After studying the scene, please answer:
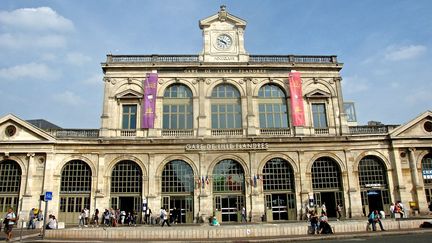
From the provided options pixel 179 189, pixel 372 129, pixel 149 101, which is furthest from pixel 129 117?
pixel 372 129

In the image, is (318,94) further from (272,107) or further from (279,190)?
(279,190)

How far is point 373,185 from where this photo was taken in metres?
30.5

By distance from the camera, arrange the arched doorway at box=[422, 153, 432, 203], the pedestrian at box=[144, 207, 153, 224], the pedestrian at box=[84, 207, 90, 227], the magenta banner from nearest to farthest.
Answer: the pedestrian at box=[84, 207, 90, 227], the pedestrian at box=[144, 207, 153, 224], the arched doorway at box=[422, 153, 432, 203], the magenta banner

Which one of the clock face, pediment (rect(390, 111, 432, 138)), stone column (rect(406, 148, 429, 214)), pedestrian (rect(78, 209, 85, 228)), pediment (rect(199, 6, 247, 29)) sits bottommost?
pedestrian (rect(78, 209, 85, 228))

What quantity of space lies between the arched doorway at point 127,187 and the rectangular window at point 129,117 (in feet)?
10.9

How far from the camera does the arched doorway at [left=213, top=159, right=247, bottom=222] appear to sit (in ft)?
97.0

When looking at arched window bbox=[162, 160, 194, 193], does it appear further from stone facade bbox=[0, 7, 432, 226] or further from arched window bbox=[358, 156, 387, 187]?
arched window bbox=[358, 156, 387, 187]

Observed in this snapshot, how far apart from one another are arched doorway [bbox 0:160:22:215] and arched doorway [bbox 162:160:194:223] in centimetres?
1229

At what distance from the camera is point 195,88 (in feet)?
106

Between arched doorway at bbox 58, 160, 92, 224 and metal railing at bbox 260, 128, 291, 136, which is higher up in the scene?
metal railing at bbox 260, 128, 291, 136

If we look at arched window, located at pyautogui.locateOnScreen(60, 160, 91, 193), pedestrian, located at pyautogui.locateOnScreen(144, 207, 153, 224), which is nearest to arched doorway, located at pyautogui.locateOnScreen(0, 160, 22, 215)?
arched window, located at pyautogui.locateOnScreen(60, 160, 91, 193)

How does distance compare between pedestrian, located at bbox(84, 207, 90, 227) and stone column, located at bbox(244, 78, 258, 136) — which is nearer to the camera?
pedestrian, located at bbox(84, 207, 90, 227)

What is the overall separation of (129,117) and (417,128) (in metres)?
26.0

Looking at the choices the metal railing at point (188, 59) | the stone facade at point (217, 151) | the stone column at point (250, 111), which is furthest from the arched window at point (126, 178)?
the stone column at point (250, 111)
